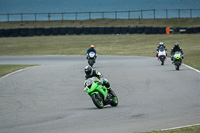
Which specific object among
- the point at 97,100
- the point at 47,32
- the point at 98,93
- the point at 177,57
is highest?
the point at 47,32

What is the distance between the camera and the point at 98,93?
11461mm

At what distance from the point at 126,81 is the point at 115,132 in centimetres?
953

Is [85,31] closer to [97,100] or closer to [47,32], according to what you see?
[47,32]

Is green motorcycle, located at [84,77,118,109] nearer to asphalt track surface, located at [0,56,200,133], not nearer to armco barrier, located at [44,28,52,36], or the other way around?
asphalt track surface, located at [0,56,200,133]

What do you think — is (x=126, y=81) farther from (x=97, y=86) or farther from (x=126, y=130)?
(x=126, y=130)

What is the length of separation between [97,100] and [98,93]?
7.3 inches

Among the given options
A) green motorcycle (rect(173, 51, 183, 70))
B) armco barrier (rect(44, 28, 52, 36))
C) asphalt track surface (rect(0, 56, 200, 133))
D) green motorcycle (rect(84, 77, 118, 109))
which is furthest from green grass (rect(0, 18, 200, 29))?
green motorcycle (rect(84, 77, 118, 109))

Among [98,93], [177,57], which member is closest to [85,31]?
[177,57]

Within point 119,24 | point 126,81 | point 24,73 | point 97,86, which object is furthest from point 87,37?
point 97,86

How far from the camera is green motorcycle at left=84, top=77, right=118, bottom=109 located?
1135 centimetres

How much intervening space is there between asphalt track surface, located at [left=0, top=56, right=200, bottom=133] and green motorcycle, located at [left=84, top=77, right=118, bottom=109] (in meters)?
0.20

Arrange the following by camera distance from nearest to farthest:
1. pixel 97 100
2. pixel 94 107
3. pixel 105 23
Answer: pixel 97 100
pixel 94 107
pixel 105 23

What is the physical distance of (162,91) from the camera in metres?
14.7

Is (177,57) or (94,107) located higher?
(177,57)
